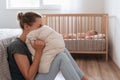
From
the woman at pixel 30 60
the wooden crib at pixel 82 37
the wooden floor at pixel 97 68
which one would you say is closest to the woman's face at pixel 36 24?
the woman at pixel 30 60

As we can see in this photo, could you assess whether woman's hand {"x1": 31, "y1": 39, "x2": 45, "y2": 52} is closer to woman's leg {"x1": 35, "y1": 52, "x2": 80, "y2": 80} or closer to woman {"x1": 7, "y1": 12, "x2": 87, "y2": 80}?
woman {"x1": 7, "y1": 12, "x2": 87, "y2": 80}

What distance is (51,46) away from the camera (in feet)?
5.65

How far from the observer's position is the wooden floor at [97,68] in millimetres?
2982

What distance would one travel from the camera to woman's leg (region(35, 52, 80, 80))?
5.49ft

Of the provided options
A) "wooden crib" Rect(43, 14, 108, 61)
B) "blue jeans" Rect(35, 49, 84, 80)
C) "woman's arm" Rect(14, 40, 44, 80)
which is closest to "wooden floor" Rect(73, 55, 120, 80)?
"wooden crib" Rect(43, 14, 108, 61)

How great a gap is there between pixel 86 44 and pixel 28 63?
2503 mm

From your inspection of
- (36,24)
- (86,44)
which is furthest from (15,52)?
(86,44)

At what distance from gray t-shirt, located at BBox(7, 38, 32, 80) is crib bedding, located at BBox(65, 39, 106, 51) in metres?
2.37

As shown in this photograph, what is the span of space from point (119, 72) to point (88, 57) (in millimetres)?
1211

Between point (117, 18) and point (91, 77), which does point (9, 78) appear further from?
point (117, 18)

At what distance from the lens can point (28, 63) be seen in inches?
65.0

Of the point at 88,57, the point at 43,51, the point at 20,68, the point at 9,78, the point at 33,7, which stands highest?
the point at 33,7

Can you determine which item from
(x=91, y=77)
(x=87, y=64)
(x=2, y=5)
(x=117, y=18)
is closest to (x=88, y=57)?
(x=87, y=64)

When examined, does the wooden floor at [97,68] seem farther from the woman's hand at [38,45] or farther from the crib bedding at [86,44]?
the woman's hand at [38,45]
